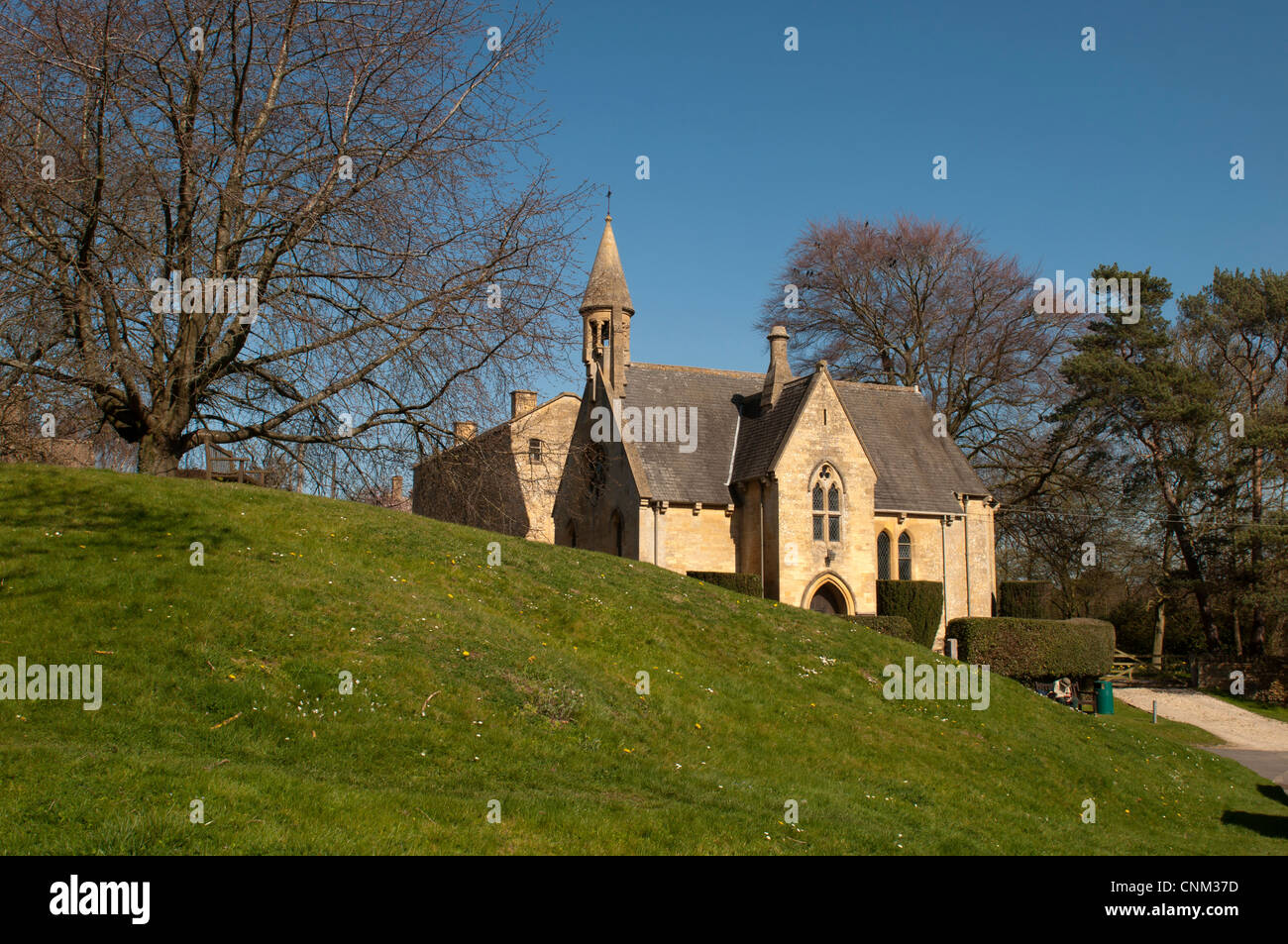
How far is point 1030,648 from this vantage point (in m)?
30.5

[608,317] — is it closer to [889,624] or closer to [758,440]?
[758,440]

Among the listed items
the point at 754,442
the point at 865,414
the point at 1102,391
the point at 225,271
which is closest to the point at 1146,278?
the point at 1102,391

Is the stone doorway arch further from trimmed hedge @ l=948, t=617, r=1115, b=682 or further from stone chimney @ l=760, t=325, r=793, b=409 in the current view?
stone chimney @ l=760, t=325, r=793, b=409

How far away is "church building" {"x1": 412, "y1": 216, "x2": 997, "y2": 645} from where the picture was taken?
98.0ft

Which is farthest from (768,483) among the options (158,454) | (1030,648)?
(158,454)

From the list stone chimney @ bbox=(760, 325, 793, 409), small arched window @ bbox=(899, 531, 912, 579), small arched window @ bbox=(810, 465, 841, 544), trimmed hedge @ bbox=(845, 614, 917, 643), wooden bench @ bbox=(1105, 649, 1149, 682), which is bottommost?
wooden bench @ bbox=(1105, 649, 1149, 682)

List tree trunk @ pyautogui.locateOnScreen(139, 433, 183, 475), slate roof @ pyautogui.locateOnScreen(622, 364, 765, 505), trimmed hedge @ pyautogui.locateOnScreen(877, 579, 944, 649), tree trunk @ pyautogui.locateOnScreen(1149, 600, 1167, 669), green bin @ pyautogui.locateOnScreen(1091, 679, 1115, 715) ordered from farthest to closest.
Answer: tree trunk @ pyautogui.locateOnScreen(1149, 600, 1167, 669), slate roof @ pyautogui.locateOnScreen(622, 364, 765, 505), trimmed hedge @ pyautogui.locateOnScreen(877, 579, 944, 649), green bin @ pyautogui.locateOnScreen(1091, 679, 1115, 715), tree trunk @ pyautogui.locateOnScreen(139, 433, 183, 475)

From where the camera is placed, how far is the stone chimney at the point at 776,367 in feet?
108

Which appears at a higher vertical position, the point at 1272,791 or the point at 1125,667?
the point at 1272,791

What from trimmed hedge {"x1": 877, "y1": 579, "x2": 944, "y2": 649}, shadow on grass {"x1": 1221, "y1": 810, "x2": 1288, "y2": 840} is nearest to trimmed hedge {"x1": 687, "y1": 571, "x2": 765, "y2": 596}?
trimmed hedge {"x1": 877, "y1": 579, "x2": 944, "y2": 649}

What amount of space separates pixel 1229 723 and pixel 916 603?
34.4ft

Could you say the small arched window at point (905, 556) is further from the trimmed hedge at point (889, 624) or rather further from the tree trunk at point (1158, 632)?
the tree trunk at point (1158, 632)

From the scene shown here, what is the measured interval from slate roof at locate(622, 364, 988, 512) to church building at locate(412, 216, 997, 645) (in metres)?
0.05

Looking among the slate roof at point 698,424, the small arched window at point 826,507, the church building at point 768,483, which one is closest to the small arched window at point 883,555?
the church building at point 768,483
